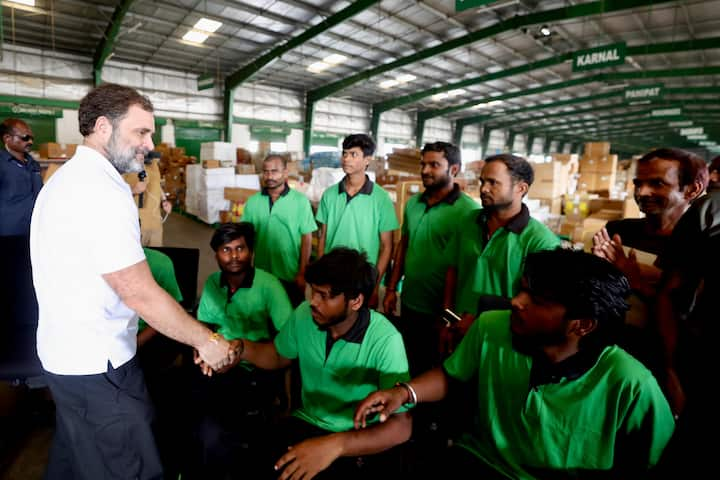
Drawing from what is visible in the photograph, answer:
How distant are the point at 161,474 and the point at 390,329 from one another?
123 centimetres

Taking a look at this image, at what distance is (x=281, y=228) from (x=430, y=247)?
1.31 meters

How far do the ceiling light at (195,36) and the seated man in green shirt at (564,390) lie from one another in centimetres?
1199

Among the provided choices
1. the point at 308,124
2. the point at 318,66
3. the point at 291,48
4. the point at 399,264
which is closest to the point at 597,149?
the point at 399,264

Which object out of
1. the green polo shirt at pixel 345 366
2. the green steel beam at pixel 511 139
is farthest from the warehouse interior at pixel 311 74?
the green steel beam at pixel 511 139

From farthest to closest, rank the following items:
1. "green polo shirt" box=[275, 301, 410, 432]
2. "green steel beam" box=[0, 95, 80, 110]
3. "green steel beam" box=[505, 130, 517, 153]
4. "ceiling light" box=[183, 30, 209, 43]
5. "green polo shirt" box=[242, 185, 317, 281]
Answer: "green steel beam" box=[505, 130, 517, 153]
"green steel beam" box=[0, 95, 80, 110]
"ceiling light" box=[183, 30, 209, 43]
"green polo shirt" box=[242, 185, 317, 281]
"green polo shirt" box=[275, 301, 410, 432]

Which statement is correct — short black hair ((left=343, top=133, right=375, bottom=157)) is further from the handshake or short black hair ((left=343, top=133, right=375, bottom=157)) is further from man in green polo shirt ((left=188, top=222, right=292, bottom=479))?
the handshake

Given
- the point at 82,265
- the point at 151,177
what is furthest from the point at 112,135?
the point at 151,177

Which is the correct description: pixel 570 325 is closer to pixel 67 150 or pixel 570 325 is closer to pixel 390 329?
pixel 390 329

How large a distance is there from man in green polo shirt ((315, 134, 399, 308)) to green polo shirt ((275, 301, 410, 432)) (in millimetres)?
1317

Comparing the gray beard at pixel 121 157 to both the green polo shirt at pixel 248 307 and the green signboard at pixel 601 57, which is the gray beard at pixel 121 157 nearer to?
the green polo shirt at pixel 248 307

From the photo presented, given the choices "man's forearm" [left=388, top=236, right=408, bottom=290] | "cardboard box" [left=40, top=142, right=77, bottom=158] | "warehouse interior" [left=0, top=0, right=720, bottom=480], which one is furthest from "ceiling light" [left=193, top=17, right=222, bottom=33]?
"man's forearm" [left=388, top=236, right=408, bottom=290]

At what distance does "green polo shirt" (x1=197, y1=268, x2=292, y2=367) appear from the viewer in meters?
2.48

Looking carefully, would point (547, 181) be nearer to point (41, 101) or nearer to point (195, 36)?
point (195, 36)

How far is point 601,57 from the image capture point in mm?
7742
